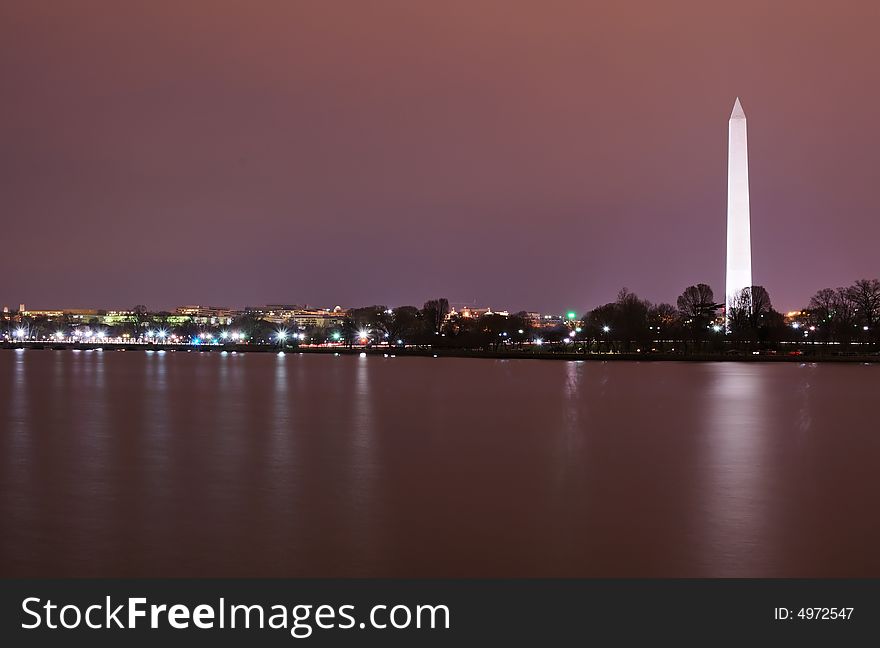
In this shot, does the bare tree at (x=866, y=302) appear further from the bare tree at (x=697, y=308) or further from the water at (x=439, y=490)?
the water at (x=439, y=490)

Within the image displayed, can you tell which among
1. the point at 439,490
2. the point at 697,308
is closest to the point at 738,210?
the point at 697,308

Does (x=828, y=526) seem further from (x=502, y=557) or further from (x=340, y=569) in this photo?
(x=340, y=569)

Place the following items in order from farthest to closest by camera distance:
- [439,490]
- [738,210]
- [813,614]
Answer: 1. [738,210]
2. [439,490]
3. [813,614]

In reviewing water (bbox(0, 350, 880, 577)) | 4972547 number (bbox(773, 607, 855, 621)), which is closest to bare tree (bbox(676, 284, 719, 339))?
water (bbox(0, 350, 880, 577))

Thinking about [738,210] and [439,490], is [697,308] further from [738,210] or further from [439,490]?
[439,490]

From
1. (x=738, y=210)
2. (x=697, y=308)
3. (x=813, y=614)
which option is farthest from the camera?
(x=697, y=308)

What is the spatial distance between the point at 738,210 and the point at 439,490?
223 ft

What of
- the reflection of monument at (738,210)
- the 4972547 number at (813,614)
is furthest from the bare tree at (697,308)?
the 4972547 number at (813,614)

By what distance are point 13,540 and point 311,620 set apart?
12.3ft

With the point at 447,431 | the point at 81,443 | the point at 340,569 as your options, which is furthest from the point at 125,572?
the point at 447,431

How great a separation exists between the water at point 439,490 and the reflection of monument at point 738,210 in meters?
52.0

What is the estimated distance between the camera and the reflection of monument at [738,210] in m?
74.4

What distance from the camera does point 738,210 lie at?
7438 cm

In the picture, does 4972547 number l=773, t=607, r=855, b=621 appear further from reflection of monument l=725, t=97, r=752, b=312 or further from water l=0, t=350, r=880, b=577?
reflection of monument l=725, t=97, r=752, b=312
